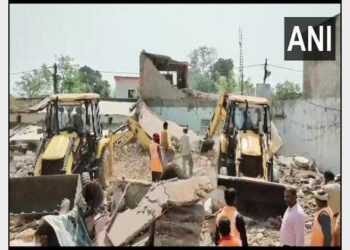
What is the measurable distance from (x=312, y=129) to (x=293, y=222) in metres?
5.92

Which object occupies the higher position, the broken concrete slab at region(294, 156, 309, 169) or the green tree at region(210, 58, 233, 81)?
the green tree at region(210, 58, 233, 81)

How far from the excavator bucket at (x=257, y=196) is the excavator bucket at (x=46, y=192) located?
7.27 ft

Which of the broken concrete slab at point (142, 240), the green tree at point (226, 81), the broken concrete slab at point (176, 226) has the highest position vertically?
the green tree at point (226, 81)

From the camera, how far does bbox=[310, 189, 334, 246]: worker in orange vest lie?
4969mm

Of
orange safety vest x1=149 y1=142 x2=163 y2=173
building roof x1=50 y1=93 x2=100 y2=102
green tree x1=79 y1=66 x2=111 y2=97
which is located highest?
green tree x1=79 y1=66 x2=111 y2=97

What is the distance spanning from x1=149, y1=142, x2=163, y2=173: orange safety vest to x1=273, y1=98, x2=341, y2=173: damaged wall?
3.50m

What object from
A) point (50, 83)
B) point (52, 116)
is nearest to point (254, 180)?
point (52, 116)

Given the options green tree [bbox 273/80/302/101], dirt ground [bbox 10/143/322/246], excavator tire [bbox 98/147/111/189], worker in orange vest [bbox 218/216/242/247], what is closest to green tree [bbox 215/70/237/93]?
green tree [bbox 273/80/302/101]

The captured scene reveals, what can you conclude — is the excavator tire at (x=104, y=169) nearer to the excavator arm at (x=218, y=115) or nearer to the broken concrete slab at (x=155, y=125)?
the excavator arm at (x=218, y=115)

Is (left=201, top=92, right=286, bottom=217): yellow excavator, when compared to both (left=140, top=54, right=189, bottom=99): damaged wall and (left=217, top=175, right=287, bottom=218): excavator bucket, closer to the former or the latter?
(left=217, top=175, right=287, bottom=218): excavator bucket

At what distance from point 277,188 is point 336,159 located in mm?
3313

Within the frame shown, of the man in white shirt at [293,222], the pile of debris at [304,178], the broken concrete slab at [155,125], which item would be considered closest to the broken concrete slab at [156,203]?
the man in white shirt at [293,222]

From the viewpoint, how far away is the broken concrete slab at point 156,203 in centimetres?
613

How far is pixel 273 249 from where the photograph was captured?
20.5ft
